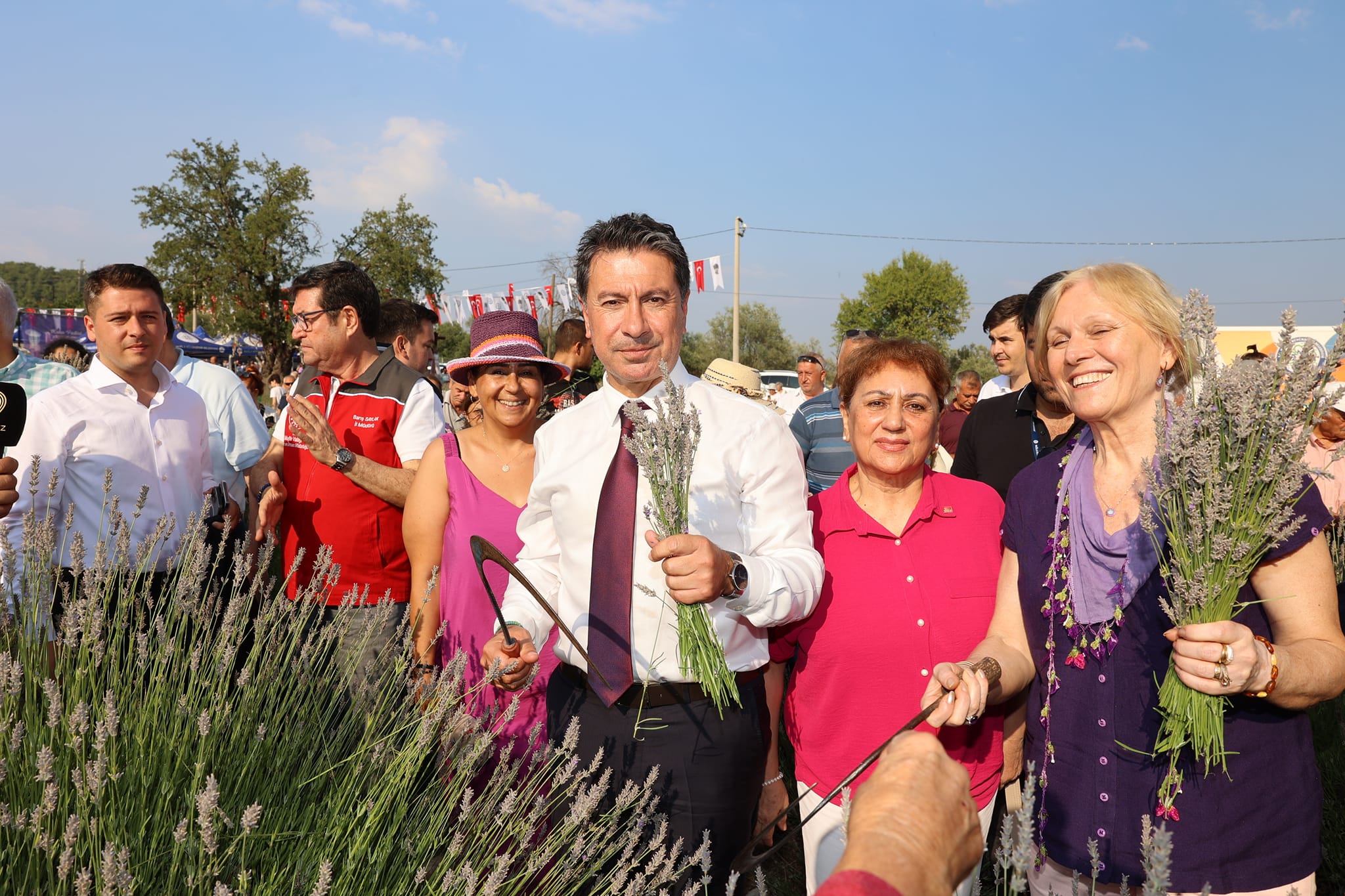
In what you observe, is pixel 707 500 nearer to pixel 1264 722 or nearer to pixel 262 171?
pixel 1264 722

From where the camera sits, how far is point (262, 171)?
36.5 metres

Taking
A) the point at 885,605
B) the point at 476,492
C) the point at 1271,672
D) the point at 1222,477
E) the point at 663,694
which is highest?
the point at 1222,477

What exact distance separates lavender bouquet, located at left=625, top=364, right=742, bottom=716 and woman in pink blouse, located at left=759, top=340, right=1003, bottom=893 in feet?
1.85

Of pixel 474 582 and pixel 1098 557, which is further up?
pixel 1098 557

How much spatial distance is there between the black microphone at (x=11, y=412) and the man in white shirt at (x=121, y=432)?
16.3 inches

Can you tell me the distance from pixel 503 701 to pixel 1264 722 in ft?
6.76

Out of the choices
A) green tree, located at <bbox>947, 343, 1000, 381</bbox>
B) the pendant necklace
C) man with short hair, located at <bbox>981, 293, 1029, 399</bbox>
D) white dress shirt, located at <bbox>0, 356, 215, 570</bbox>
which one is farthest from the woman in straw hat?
green tree, located at <bbox>947, 343, 1000, 381</bbox>

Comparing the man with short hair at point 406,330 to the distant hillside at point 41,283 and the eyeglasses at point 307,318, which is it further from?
the distant hillside at point 41,283

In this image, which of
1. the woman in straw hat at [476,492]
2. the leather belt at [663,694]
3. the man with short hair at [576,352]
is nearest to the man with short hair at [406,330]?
the man with short hair at [576,352]

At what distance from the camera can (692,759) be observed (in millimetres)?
2098

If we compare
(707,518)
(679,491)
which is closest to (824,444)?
(707,518)

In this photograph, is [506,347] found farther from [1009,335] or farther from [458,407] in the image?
[1009,335]

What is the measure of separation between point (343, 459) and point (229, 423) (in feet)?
4.21

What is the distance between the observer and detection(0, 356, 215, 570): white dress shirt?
3.10m
